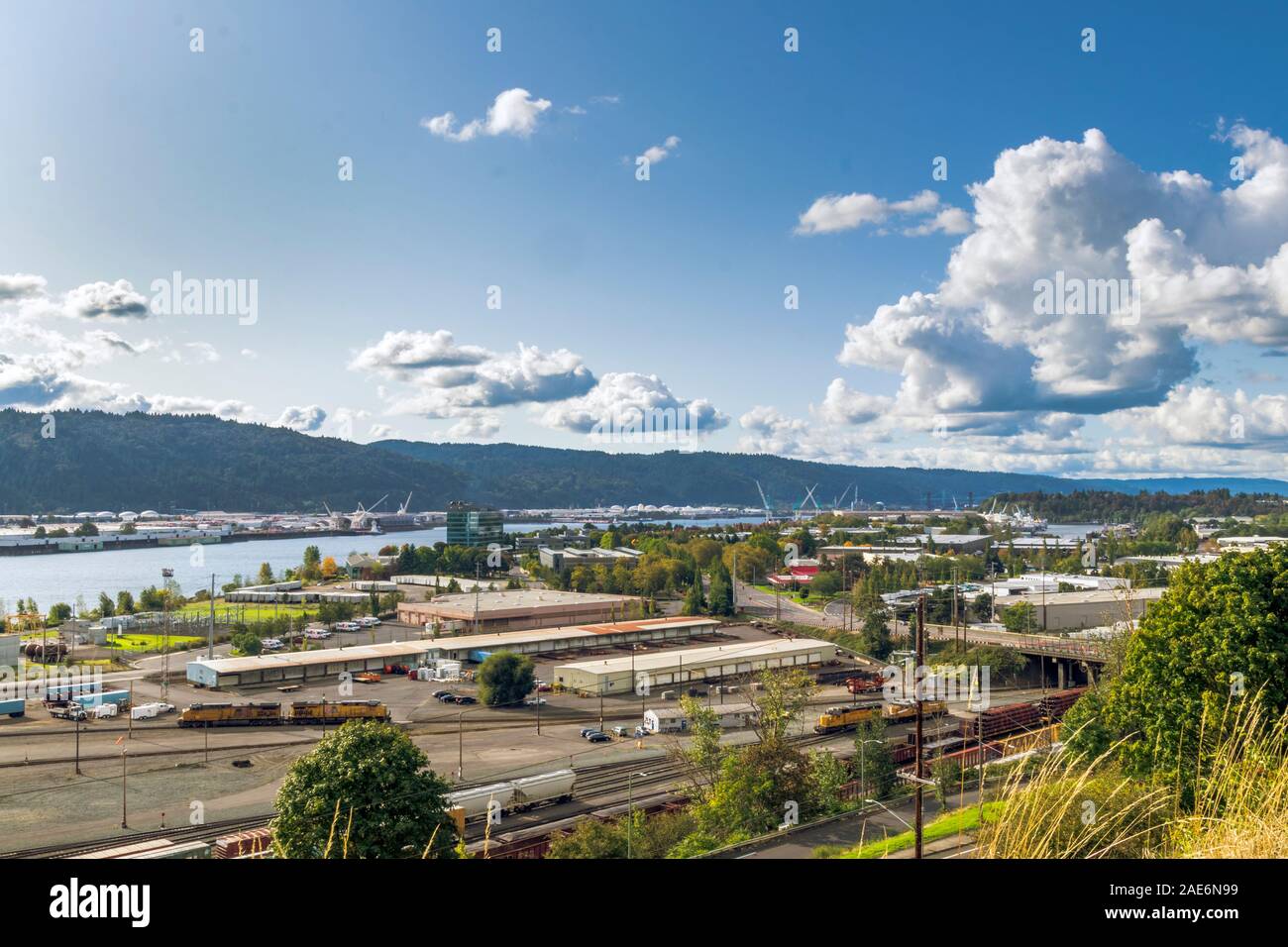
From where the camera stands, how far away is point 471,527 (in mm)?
41688

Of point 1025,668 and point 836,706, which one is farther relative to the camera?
point 1025,668

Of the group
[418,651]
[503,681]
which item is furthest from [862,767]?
[418,651]

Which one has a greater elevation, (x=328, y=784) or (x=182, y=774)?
(x=328, y=784)

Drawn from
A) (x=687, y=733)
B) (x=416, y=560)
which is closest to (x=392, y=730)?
(x=687, y=733)

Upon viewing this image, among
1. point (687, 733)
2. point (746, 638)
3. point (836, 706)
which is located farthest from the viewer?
point (746, 638)

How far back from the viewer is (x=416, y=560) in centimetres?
3412

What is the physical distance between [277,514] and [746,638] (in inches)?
2399

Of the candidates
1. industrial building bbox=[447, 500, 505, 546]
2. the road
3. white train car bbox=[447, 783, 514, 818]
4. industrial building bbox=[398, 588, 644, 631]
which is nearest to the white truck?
white train car bbox=[447, 783, 514, 818]

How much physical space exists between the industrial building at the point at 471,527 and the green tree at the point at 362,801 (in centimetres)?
3566

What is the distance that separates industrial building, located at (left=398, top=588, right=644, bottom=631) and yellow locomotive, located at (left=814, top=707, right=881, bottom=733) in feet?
34.9

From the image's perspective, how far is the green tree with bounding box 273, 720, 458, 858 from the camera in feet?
18.7

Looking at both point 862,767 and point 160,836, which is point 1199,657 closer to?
point 862,767

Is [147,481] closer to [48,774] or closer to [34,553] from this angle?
[34,553]
